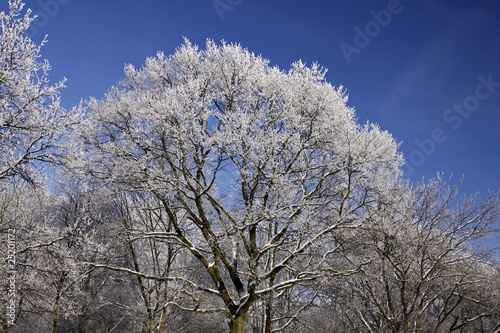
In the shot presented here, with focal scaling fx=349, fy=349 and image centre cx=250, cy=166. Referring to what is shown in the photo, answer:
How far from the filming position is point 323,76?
1166 centimetres

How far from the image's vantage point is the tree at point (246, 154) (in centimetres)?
1002

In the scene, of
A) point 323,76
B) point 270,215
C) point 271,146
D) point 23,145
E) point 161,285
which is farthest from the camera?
point 161,285

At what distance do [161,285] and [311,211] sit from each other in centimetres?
862

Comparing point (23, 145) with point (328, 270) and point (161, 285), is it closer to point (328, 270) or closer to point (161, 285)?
point (328, 270)

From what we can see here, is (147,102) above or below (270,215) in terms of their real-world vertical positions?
above

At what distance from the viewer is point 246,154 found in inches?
392

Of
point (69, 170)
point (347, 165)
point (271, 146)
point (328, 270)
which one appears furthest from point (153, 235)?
point (347, 165)

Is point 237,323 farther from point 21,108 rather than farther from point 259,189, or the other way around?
point 21,108

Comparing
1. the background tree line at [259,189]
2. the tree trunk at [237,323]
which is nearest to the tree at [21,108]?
the background tree line at [259,189]

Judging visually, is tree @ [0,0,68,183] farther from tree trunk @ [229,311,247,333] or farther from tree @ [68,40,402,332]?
tree trunk @ [229,311,247,333]

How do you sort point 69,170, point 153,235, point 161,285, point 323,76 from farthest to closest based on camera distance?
point 161,285 → point 323,76 → point 153,235 → point 69,170

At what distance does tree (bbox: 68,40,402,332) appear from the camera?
32.9 ft

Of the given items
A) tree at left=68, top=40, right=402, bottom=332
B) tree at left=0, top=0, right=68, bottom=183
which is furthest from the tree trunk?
tree at left=0, top=0, right=68, bottom=183

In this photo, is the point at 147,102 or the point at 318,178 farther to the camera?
the point at 318,178
